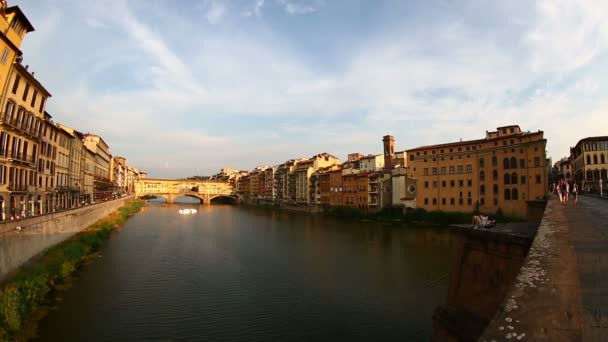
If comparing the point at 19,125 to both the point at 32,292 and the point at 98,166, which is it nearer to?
the point at 32,292

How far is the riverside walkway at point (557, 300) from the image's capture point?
3.30 meters

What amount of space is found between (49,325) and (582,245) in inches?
695

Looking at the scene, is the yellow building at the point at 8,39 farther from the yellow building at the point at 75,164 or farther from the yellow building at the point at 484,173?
the yellow building at the point at 484,173

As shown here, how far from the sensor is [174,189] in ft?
370

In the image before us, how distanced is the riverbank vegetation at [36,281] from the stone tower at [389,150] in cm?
4956

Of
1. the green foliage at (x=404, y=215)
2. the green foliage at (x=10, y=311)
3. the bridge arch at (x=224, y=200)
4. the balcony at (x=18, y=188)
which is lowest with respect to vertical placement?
the green foliage at (x=10, y=311)

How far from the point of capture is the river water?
1441 cm

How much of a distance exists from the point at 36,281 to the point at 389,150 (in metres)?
57.3

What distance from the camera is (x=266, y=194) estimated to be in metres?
107

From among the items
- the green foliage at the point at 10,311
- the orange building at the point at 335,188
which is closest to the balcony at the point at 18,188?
the green foliage at the point at 10,311

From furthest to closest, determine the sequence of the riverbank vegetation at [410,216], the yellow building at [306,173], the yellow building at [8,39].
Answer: the yellow building at [306,173]
the riverbank vegetation at [410,216]
the yellow building at [8,39]

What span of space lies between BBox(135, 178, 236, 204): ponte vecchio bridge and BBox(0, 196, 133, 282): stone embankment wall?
79489 millimetres

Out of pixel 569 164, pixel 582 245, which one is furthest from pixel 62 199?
pixel 569 164

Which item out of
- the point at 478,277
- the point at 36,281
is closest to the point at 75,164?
the point at 36,281
